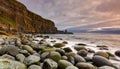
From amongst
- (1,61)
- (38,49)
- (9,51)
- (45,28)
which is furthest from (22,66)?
(45,28)

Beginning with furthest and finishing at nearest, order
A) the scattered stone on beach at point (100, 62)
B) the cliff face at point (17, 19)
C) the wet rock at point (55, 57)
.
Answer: the cliff face at point (17, 19)
the scattered stone on beach at point (100, 62)
the wet rock at point (55, 57)

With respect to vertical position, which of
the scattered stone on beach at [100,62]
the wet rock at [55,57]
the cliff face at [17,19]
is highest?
the cliff face at [17,19]

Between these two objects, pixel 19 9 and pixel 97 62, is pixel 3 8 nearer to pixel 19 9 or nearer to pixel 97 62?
pixel 19 9

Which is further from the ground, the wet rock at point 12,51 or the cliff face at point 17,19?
the cliff face at point 17,19

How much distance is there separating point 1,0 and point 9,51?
A: 182 ft

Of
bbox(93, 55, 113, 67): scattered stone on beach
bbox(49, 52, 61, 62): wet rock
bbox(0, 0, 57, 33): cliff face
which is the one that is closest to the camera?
bbox(49, 52, 61, 62): wet rock

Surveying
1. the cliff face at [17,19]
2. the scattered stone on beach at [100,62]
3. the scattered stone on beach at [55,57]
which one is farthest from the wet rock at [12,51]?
the cliff face at [17,19]

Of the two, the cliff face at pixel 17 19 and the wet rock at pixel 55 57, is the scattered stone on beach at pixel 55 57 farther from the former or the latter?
the cliff face at pixel 17 19

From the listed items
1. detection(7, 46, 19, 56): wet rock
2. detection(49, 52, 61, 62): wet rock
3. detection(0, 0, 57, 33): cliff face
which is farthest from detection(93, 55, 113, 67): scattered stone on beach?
detection(0, 0, 57, 33): cliff face

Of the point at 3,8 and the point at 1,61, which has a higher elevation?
the point at 3,8

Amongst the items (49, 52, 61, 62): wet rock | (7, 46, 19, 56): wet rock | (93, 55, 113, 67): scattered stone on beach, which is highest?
(7, 46, 19, 56): wet rock

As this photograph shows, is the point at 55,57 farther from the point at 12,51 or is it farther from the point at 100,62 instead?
the point at 100,62

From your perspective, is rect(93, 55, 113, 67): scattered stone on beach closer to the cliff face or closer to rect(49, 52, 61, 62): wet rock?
rect(49, 52, 61, 62): wet rock

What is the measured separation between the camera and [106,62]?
7.36m
